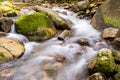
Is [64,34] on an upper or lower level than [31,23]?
lower

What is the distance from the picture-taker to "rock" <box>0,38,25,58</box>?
7.12 m

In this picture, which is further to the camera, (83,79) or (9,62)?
(9,62)

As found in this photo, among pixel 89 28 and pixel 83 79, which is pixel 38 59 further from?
pixel 89 28

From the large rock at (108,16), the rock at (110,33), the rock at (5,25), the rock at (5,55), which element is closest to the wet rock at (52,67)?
the rock at (5,55)

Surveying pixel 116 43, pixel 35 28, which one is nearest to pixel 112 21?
pixel 116 43

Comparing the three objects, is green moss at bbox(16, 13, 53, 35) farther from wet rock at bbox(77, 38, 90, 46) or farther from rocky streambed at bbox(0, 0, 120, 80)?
wet rock at bbox(77, 38, 90, 46)

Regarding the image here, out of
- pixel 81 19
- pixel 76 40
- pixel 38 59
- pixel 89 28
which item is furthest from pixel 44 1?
pixel 38 59

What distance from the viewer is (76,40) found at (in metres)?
8.85

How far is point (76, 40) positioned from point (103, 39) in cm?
117

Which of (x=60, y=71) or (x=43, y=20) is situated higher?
(x=43, y=20)

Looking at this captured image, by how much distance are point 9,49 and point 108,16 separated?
5367 mm

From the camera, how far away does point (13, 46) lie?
7.44m

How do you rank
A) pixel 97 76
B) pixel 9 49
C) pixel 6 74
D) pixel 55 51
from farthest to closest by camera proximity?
pixel 55 51 → pixel 9 49 → pixel 6 74 → pixel 97 76

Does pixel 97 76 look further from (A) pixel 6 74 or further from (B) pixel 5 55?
(B) pixel 5 55
